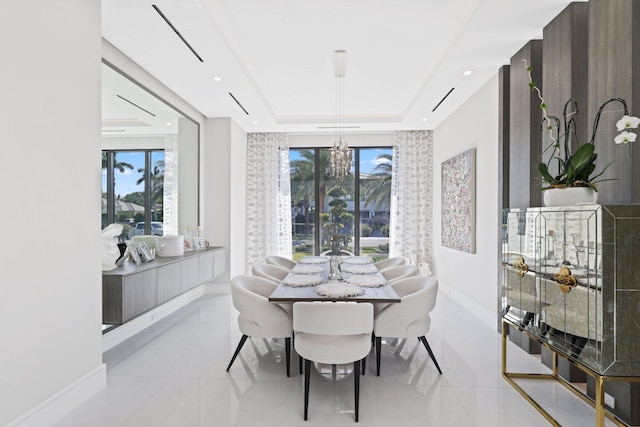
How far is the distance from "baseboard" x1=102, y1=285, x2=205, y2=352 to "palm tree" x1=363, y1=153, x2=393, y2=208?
3781mm

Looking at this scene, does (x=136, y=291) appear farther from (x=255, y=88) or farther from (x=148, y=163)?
(x=255, y=88)

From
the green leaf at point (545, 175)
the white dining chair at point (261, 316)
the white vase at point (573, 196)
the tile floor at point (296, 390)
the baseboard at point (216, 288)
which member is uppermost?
the green leaf at point (545, 175)

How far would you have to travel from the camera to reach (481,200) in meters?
4.29

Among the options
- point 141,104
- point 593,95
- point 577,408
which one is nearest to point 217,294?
point 141,104

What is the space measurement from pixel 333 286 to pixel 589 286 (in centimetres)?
168

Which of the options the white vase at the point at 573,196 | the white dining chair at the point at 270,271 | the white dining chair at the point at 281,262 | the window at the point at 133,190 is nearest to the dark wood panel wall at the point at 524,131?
the white vase at the point at 573,196

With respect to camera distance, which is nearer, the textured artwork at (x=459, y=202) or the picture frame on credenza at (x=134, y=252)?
the picture frame on credenza at (x=134, y=252)

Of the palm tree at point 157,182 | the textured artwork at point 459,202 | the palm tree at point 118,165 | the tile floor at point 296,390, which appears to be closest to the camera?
the tile floor at point 296,390

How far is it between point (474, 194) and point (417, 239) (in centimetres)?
227

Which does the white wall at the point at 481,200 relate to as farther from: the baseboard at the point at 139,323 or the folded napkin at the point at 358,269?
the baseboard at the point at 139,323

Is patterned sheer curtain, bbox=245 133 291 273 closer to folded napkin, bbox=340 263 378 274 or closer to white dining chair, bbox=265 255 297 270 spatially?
white dining chair, bbox=265 255 297 270

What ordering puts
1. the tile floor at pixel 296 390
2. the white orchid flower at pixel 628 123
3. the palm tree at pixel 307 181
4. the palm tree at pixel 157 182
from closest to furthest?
the white orchid flower at pixel 628 123
the tile floor at pixel 296 390
the palm tree at pixel 157 182
the palm tree at pixel 307 181

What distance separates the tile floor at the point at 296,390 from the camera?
2.15m

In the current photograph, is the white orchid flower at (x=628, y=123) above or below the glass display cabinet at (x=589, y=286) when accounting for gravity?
above
